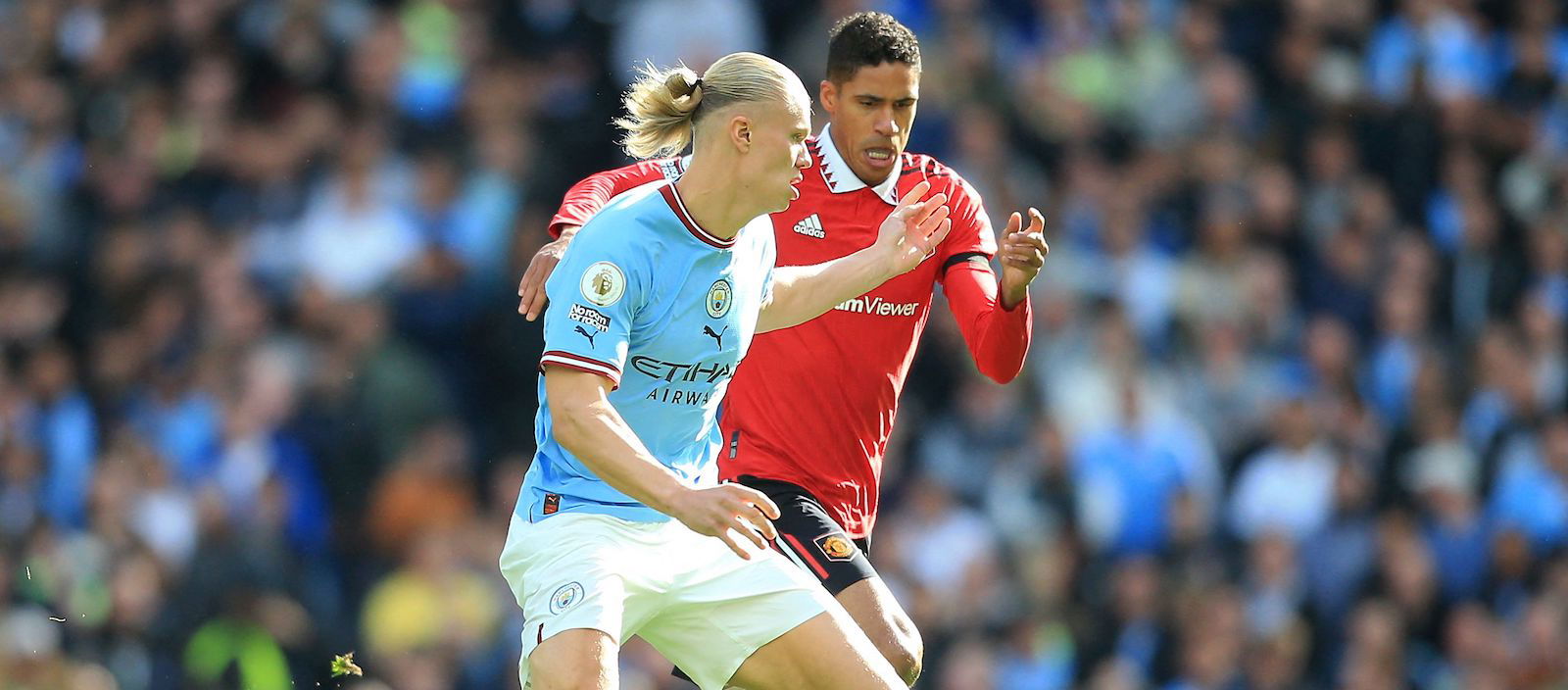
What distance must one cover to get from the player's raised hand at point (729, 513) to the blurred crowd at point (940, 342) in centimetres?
552

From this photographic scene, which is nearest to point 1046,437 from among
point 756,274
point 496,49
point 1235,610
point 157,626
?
point 1235,610

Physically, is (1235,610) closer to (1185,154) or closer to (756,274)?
(1185,154)

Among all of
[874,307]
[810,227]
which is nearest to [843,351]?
[874,307]

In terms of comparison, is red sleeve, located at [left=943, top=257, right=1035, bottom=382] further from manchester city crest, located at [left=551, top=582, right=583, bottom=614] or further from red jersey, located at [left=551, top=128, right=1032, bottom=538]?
manchester city crest, located at [left=551, top=582, right=583, bottom=614]

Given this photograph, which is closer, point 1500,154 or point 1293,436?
point 1293,436

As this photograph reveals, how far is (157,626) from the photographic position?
34.7 feet

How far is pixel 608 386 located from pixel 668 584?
0.68 meters

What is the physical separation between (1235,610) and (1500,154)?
4.74m

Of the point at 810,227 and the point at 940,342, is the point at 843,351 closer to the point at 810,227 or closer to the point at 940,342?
the point at 810,227

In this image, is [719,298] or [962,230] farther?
[962,230]

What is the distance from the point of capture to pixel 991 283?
698cm

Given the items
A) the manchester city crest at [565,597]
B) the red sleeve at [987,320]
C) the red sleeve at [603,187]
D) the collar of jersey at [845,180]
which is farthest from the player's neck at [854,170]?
the manchester city crest at [565,597]

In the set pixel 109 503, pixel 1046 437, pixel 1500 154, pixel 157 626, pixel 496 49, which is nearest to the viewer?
pixel 157 626

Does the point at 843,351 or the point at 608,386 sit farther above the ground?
the point at 608,386
